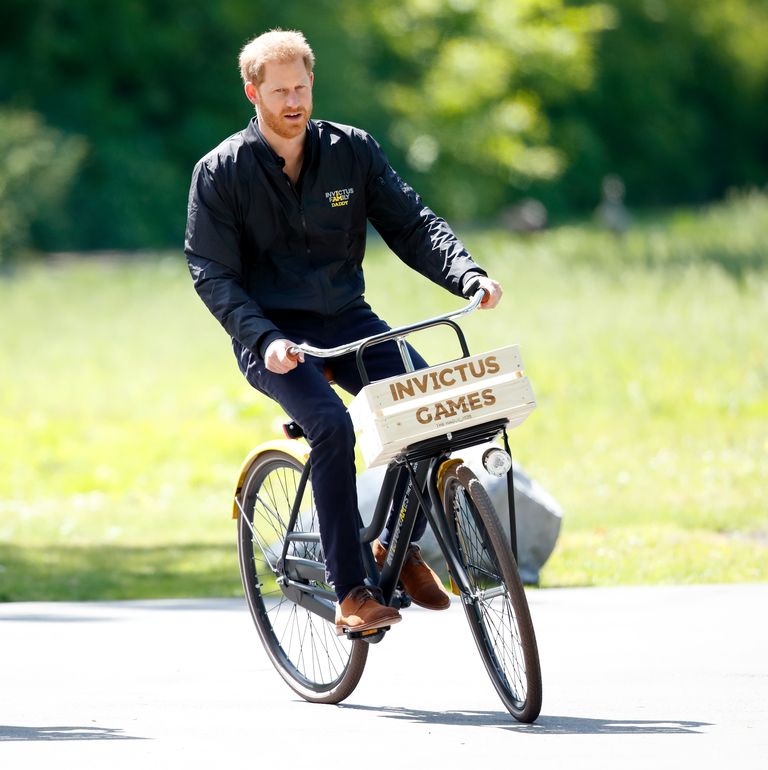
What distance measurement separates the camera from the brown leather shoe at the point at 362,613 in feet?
17.1

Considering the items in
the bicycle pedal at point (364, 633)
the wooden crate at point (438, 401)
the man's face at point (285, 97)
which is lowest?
the bicycle pedal at point (364, 633)

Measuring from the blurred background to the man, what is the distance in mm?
3468

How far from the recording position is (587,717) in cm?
522

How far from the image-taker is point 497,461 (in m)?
5.02

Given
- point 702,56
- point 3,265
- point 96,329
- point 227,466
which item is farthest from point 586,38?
point 227,466

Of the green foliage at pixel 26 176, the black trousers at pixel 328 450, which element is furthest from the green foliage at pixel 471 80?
the black trousers at pixel 328 450

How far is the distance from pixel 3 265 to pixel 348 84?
19.2 m

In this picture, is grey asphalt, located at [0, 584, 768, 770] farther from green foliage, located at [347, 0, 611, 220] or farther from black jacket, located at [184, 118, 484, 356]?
green foliage, located at [347, 0, 611, 220]

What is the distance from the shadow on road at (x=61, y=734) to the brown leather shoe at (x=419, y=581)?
38.0 inches

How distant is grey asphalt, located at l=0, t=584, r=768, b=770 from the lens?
4.82m

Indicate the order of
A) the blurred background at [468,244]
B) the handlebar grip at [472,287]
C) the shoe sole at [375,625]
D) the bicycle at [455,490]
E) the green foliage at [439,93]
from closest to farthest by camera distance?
1. the bicycle at [455,490]
2. the shoe sole at [375,625]
3. the handlebar grip at [472,287]
4. the blurred background at [468,244]
5. the green foliage at [439,93]

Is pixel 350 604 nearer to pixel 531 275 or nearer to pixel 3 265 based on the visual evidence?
pixel 531 275

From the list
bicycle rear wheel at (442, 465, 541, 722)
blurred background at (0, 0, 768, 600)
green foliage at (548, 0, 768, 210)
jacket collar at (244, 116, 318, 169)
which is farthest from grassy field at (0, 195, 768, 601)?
green foliage at (548, 0, 768, 210)

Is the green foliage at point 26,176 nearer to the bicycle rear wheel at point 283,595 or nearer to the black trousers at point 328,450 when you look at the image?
the bicycle rear wheel at point 283,595
